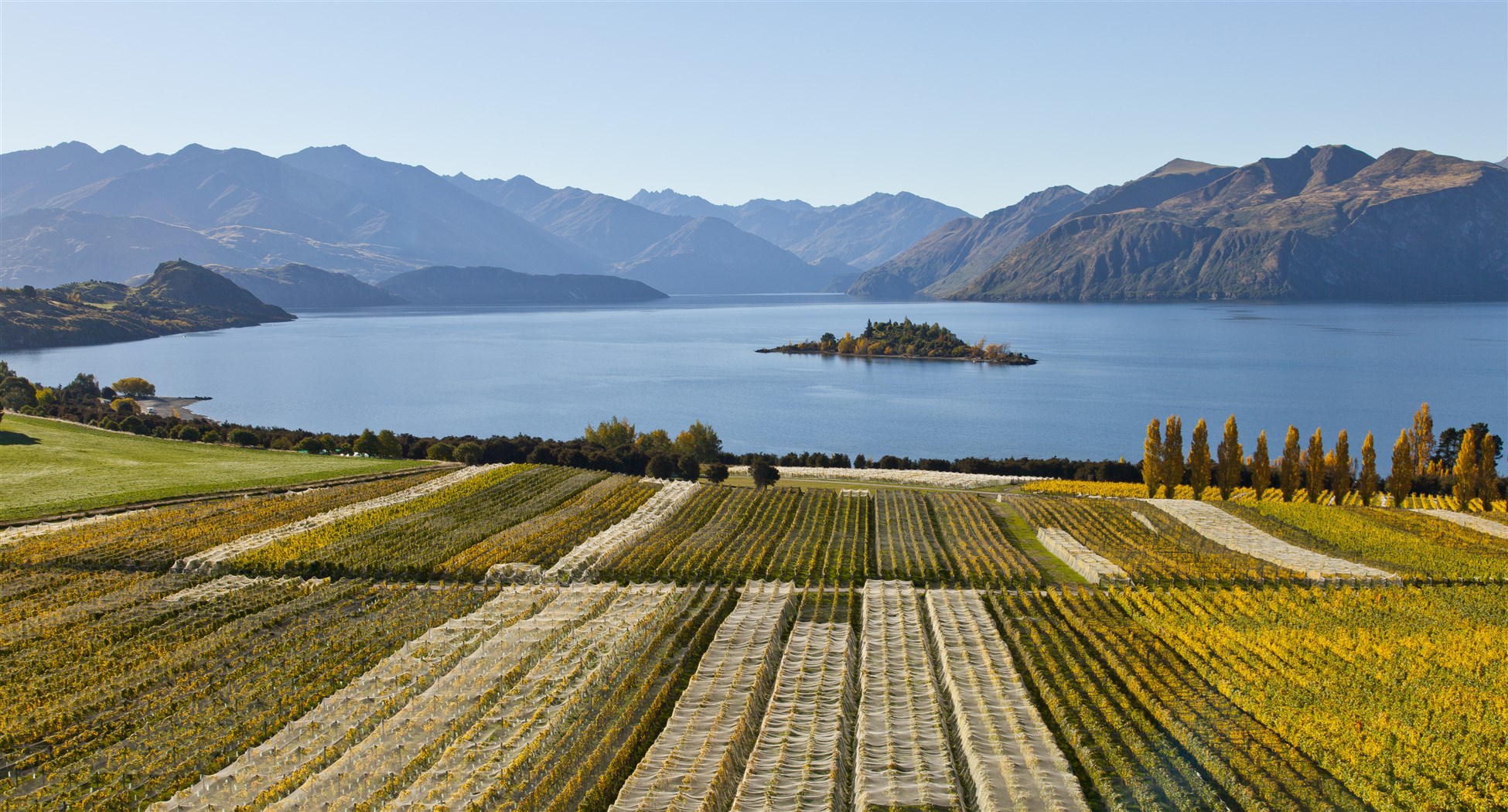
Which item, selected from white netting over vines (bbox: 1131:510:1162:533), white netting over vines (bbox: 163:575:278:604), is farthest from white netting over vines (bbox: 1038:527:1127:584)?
white netting over vines (bbox: 163:575:278:604)

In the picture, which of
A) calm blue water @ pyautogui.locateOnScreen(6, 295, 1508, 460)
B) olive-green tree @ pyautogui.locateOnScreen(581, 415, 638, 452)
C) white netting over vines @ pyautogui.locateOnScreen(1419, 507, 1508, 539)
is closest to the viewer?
white netting over vines @ pyautogui.locateOnScreen(1419, 507, 1508, 539)

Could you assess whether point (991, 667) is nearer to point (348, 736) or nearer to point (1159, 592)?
point (1159, 592)

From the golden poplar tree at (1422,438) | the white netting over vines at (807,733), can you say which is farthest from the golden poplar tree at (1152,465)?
the white netting over vines at (807,733)

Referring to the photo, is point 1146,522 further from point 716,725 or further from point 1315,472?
point 716,725

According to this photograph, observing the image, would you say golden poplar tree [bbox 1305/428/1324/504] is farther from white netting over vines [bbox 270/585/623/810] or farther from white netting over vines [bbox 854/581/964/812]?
white netting over vines [bbox 270/585/623/810]

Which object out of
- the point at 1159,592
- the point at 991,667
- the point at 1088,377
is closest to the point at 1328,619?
the point at 1159,592

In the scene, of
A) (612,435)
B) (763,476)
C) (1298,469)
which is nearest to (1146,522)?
(763,476)

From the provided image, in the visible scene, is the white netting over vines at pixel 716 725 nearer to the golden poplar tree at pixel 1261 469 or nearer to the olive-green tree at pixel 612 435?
the golden poplar tree at pixel 1261 469
